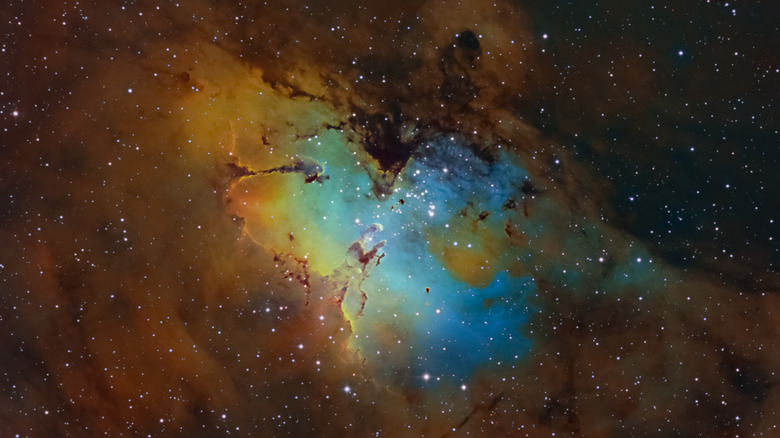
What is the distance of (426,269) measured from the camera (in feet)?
10.1

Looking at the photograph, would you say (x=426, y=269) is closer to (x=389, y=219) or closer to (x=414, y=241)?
(x=414, y=241)

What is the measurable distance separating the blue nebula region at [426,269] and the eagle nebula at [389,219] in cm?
2

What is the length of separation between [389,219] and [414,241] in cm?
26

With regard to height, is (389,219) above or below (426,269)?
above

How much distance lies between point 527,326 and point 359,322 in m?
1.33

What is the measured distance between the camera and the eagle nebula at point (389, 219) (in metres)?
2.91

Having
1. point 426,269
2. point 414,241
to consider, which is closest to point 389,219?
point 414,241

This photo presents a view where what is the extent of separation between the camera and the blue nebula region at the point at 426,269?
118 inches

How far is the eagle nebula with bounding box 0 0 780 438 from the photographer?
291 cm

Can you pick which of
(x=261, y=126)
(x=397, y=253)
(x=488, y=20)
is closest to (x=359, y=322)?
(x=397, y=253)

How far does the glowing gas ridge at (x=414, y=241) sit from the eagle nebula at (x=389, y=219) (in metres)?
0.02

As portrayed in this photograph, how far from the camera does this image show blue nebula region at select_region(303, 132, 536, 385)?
300 cm

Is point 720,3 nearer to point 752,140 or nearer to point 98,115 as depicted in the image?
point 752,140

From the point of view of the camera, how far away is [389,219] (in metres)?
3.05
